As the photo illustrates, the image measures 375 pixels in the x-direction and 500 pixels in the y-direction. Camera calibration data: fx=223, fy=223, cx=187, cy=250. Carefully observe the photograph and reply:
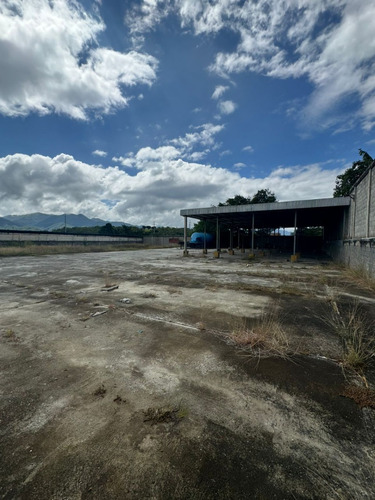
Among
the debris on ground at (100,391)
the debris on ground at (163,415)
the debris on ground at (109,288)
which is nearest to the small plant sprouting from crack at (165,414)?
the debris on ground at (163,415)

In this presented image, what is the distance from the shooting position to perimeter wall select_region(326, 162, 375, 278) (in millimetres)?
9073

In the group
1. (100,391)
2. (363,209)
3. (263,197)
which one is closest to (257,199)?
(263,197)

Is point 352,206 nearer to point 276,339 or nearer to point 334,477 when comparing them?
point 276,339

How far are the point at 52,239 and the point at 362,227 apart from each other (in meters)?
36.3

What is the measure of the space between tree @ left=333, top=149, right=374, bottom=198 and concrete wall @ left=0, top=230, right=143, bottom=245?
35.7m

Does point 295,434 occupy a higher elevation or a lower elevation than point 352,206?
lower

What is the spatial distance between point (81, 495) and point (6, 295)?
7311 millimetres

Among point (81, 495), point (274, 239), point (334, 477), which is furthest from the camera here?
point (274, 239)

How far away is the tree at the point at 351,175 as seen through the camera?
82.0 feet

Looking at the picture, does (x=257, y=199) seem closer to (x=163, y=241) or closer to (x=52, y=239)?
(x=163, y=241)

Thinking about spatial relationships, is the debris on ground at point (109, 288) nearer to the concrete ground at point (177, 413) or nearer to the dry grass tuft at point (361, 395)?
the concrete ground at point (177, 413)

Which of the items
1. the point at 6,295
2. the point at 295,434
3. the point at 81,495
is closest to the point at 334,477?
the point at 295,434

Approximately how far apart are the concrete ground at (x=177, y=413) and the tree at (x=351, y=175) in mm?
28721

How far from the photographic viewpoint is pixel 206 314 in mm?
5066
